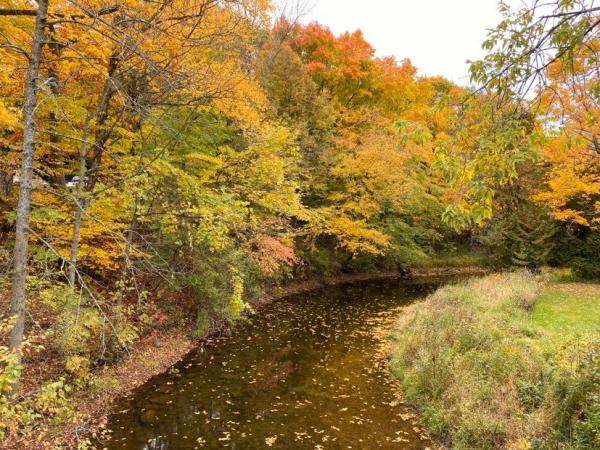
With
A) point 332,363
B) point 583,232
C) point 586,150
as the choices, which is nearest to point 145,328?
point 332,363

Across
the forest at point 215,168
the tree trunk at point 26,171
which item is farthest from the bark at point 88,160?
the tree trunk at point 26,171

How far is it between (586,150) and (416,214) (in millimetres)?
13298

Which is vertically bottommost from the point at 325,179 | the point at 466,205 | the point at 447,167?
the point at 466,205

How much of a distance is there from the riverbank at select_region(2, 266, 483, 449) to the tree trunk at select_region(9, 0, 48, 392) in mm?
1660

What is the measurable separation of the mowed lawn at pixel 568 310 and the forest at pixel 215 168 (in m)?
3.75

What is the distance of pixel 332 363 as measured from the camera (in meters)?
13.7

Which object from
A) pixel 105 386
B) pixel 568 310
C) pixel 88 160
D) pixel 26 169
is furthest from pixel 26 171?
pixel 568 310

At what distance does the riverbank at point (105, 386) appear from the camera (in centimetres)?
799

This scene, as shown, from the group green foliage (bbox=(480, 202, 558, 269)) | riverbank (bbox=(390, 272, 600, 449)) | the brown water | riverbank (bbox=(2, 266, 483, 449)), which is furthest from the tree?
green foliage (bbox=(480, 202, 558, 269))

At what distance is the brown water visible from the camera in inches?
352

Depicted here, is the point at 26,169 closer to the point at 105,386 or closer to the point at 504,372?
the point at 105,386

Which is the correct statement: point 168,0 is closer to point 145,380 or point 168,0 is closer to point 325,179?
point 145,380

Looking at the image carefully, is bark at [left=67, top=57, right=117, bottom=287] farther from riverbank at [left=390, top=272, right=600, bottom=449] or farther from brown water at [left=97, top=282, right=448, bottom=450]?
riverbank at [left=390, top=272, right=600, bottom=449]

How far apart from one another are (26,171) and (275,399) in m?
7.40
